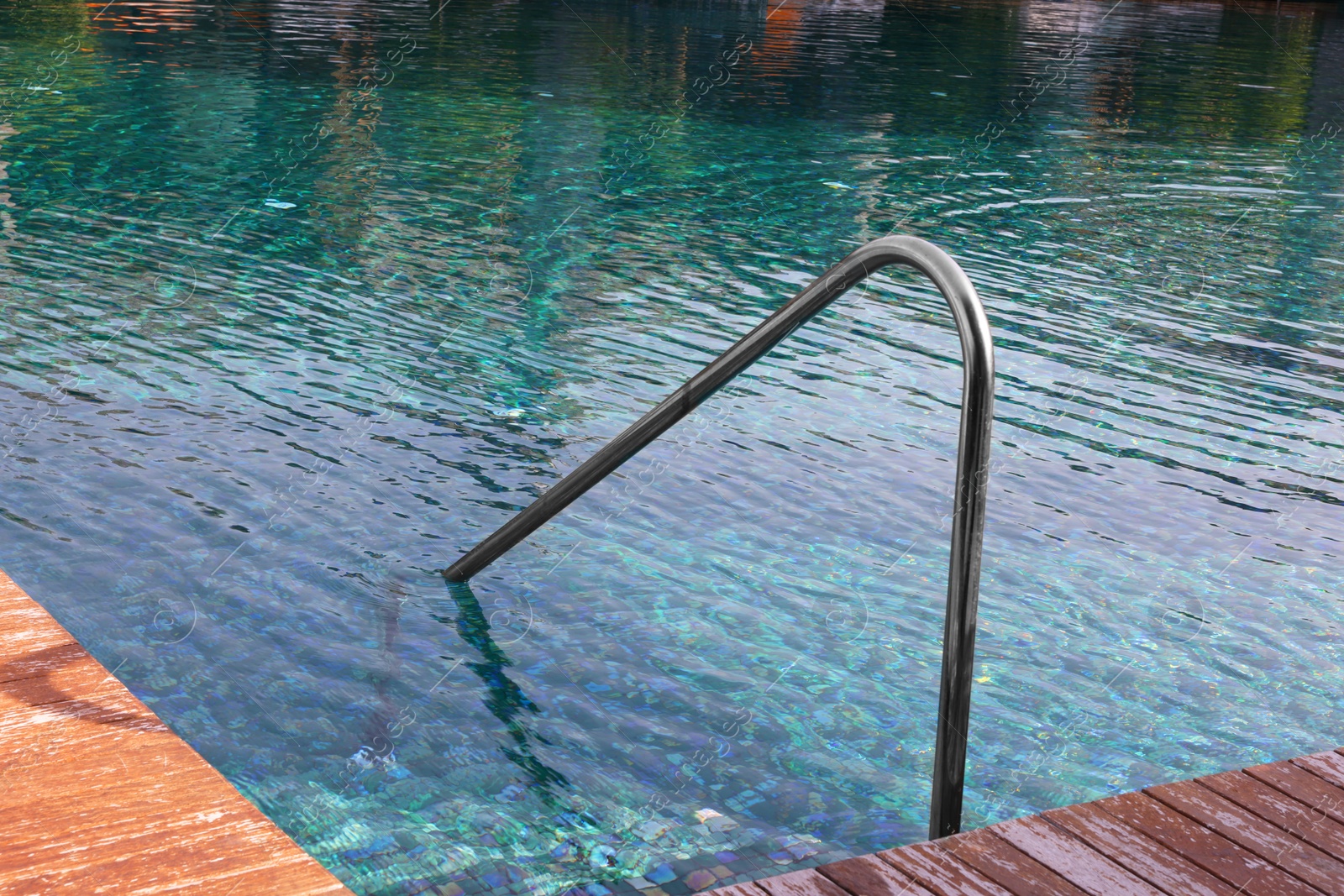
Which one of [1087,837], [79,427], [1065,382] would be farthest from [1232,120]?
[1087,837]

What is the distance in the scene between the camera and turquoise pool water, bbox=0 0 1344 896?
3.26 m

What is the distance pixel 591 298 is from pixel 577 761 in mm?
3906

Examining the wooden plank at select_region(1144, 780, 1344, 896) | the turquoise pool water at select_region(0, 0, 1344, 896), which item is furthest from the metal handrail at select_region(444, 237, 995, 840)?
the turquoise pool water at select_region(0, 0, 1344, 896)

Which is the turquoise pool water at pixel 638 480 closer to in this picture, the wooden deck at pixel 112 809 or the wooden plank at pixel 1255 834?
the wooden deck at pixel 112 809

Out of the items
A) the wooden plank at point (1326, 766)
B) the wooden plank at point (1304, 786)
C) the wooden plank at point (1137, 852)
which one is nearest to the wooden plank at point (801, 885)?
the wooden plank at point (1137, 852)

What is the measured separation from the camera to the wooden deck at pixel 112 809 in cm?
183

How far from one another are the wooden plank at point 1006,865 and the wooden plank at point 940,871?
0.05 ft

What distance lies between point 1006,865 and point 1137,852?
235 mm

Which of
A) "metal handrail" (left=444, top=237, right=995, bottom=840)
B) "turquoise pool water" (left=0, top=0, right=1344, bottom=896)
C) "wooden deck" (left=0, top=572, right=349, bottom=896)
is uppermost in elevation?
"metal handrail" (left=444, top=237, right=995, bottom=840)

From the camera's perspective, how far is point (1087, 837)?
2.16m

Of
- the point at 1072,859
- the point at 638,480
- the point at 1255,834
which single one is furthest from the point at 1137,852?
the point at 638,480

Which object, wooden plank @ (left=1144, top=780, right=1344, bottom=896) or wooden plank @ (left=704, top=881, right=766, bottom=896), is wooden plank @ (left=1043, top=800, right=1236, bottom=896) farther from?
wooden plank @ (left=704, top=881, right=766, bottom=896)

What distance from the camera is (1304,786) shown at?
2.35 meters

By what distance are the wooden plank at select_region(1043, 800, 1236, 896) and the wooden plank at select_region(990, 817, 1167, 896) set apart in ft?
0.06
